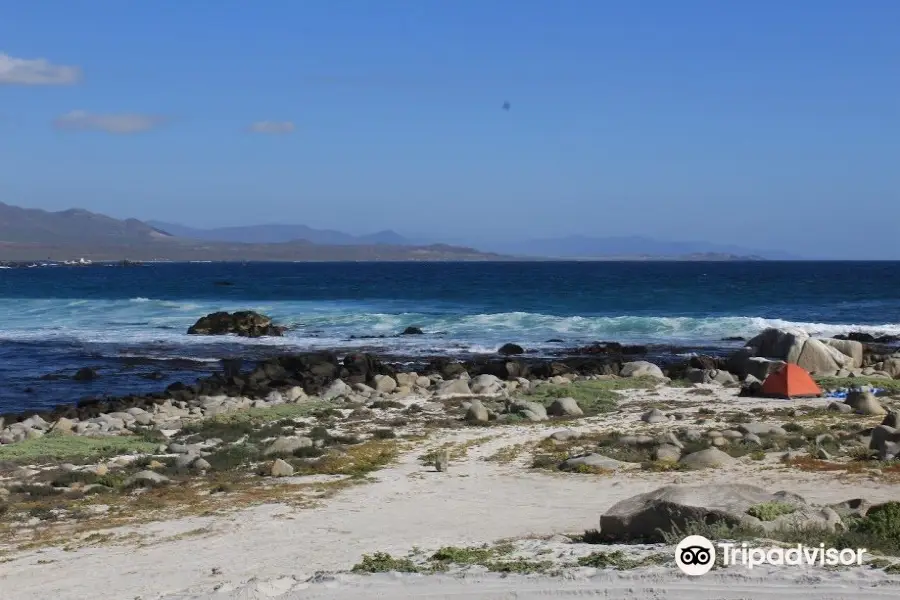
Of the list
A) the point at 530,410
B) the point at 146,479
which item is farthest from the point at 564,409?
the point at 146,479

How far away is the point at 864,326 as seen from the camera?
4384cm

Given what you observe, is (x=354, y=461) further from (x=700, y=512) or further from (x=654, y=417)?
(x=700, y=512)

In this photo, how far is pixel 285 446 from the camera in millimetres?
16609

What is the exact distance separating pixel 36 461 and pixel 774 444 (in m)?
11.6

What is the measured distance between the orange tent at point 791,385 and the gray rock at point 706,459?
854 cm

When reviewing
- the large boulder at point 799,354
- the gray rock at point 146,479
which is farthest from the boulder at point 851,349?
the gray rock at point 146,479

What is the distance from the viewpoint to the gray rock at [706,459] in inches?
569

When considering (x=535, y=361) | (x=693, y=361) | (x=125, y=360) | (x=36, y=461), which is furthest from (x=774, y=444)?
(x=125, y=360)

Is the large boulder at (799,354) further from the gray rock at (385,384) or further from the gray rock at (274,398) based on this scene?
the gray rock at (274,398)

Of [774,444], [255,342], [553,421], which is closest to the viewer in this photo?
Result: [774,444]

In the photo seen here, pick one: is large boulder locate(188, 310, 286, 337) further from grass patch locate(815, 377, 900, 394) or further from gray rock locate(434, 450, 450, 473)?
gray rock locate(434, 450, 450, 473)

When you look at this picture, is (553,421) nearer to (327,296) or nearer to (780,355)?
(780,355)

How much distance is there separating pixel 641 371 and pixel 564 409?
755 centimetres

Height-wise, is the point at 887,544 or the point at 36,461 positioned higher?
the point at 887,544
